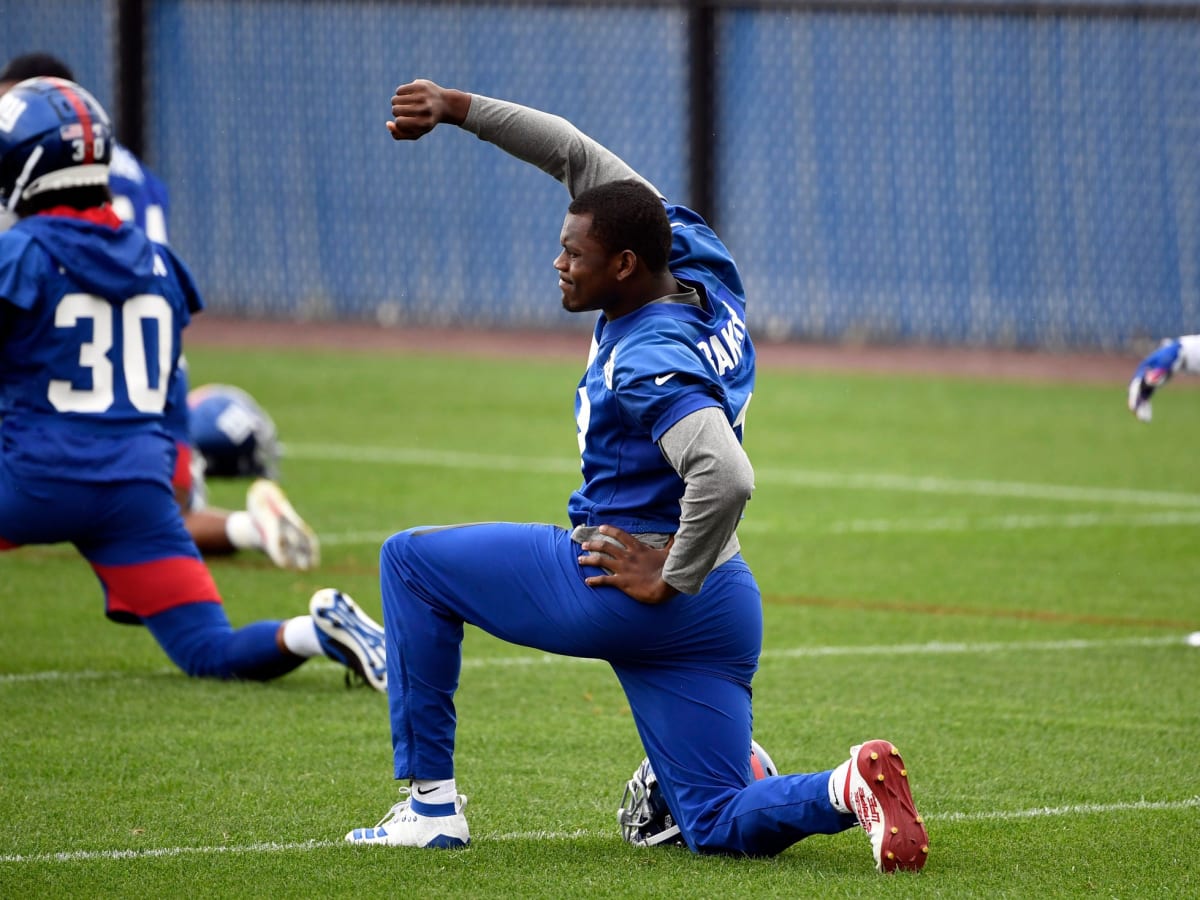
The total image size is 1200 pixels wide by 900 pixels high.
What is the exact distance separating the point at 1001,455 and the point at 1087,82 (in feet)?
17.8

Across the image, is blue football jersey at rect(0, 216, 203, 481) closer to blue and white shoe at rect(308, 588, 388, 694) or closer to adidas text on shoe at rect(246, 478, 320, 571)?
blue and white shoe at rect(308, 588, 388, 694)

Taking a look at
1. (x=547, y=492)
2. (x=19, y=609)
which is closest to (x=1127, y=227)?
(x=547, y=492)

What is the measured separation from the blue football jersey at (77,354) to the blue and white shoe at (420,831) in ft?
6.73

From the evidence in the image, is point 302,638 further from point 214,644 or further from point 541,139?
point 541,139

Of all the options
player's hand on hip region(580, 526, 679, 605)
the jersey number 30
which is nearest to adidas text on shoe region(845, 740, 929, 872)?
player's hand on hip region(580, 526, 679, 605)

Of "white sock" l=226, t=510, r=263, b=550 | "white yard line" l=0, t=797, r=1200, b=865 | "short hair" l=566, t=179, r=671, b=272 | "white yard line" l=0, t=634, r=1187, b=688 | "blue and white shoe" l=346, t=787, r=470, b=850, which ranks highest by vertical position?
"short hair" l=566, t=179, r=671, b=272

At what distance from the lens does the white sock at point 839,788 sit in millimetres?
4133

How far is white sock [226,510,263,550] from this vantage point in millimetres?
8195

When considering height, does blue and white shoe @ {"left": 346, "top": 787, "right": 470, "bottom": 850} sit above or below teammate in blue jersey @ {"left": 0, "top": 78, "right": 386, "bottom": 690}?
below

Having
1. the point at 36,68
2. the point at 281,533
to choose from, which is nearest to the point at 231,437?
the point at 281,533

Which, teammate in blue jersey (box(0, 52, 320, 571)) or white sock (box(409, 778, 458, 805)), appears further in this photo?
teammate in blue jersey (box(0, 52, 320, 571))

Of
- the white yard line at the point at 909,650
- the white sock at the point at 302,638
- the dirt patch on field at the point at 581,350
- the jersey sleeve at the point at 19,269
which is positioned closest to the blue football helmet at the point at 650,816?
the white sock at the point at 302,638

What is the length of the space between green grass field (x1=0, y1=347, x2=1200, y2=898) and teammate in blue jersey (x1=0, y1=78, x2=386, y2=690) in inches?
7.9

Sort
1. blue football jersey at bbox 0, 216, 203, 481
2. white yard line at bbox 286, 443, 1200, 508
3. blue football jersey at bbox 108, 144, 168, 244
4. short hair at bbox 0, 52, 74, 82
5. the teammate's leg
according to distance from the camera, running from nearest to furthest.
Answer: blue football jersey at bbox 0, 216, 203, 481 < the teammate's leg < short hair at bbox 0, 52, 74, 82 < blue football jersey at bbox 108, 144, 168, 244 < white yard line at bbox 286, 443, 1200, 508
